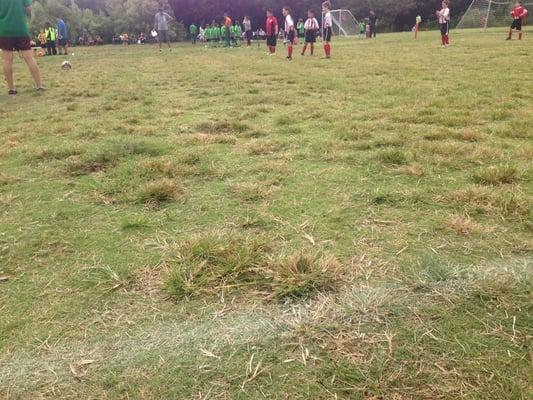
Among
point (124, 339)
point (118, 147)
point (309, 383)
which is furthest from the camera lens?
point (118, 147)

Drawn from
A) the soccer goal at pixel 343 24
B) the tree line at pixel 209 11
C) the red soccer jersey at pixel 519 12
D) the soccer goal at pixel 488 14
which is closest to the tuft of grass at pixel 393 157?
the red soccer jersey at pixel 519 12

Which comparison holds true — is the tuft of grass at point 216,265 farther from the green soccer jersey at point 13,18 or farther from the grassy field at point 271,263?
the green soccer jersey at point 13,18

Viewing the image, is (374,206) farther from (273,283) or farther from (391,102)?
(391,102)

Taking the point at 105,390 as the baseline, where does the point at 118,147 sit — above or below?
above

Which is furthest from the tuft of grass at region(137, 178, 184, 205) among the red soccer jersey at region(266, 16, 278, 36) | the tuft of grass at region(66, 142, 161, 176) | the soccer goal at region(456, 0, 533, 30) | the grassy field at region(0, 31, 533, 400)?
the soccer goal at region(456, 0, 533, 30)

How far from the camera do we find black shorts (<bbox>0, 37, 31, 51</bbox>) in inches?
304

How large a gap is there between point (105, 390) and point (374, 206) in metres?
1.95

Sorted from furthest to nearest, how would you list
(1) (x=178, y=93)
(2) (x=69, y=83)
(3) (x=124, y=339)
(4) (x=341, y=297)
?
(2) (x=69, y=83) < (1) (x=178, y=93) < (4) (x=341, y=297) < (3) (x=124, y=339)

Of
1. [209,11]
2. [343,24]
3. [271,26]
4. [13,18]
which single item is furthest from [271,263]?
[209,11]

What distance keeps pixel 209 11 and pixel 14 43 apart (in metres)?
50.1

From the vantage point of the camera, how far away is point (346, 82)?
29.4ft

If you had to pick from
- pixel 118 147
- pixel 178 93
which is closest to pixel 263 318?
pixel 118 147

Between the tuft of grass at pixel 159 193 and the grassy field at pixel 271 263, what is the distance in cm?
2

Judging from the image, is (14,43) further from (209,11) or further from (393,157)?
(209,11)
